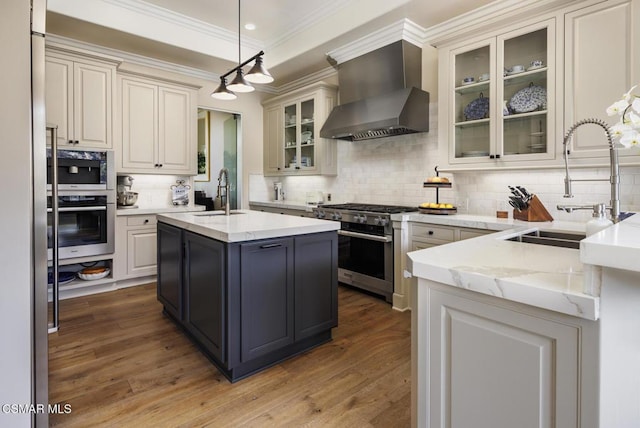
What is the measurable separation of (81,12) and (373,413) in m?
4.22

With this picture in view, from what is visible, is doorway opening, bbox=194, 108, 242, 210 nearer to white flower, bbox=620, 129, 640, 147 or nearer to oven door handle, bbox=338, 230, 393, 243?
oven door handle, bbox=338, 230, 393, 243

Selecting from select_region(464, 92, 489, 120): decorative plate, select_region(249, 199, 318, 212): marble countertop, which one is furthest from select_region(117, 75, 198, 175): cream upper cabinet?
select_region(464, 92, 489, 120): decorative plate

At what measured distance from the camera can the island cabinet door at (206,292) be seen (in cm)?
206

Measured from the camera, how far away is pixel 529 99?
2.79m

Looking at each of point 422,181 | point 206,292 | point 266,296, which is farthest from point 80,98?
point 422,181

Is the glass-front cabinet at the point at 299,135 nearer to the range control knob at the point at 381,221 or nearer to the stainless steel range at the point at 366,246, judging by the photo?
the stainless steel range at the point at 366,246

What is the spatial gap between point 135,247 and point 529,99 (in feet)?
13.6

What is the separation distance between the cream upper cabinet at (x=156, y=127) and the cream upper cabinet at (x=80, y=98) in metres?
0.27

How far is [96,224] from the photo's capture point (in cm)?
370

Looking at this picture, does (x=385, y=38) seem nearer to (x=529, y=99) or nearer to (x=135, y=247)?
(x=529, y=99)

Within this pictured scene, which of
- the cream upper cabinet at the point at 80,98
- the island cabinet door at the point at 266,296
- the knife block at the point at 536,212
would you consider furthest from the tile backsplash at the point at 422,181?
the cream upper cabinet at the point at 80,98

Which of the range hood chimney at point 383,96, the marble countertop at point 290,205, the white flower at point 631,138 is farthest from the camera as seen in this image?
the marble countertop at point 290,205

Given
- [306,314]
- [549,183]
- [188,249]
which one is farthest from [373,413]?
[549,183]

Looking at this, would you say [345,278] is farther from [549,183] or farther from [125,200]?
[125,200]
